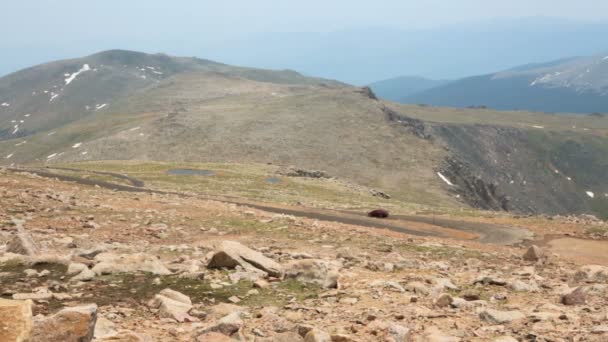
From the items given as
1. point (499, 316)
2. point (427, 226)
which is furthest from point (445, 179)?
point (499, 316)

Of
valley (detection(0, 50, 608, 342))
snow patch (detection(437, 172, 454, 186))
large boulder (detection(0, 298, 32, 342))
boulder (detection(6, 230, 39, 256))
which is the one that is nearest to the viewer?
large boulder (detection(0, 298, 32, 342))

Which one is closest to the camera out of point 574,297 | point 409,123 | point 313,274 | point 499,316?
point 499,316

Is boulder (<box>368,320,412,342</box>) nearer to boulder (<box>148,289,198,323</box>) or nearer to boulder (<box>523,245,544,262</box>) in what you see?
boulder (<box>148,289,198,323</box>)

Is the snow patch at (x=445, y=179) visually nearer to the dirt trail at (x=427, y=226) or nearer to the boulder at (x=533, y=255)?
the dirt trail at (x=427, y=226)

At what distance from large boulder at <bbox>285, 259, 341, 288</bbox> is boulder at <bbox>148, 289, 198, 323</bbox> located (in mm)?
3348

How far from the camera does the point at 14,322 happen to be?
278 inches

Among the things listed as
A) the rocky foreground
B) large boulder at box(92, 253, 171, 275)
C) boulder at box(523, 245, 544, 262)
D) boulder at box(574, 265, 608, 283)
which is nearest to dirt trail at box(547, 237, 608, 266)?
boulder at box(523, 245, 544, 262)

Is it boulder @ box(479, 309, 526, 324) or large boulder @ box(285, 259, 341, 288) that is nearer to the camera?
boulder @ box(479, 309, 526, 324)

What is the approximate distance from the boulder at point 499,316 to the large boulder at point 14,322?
8.88 metres

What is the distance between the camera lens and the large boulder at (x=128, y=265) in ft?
44.4

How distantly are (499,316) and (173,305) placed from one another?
6956mm

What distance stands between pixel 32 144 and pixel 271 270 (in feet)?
603

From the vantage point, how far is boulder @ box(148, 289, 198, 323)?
1078 centimetres

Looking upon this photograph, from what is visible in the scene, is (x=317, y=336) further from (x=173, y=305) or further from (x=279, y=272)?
(x=279, y=272)
